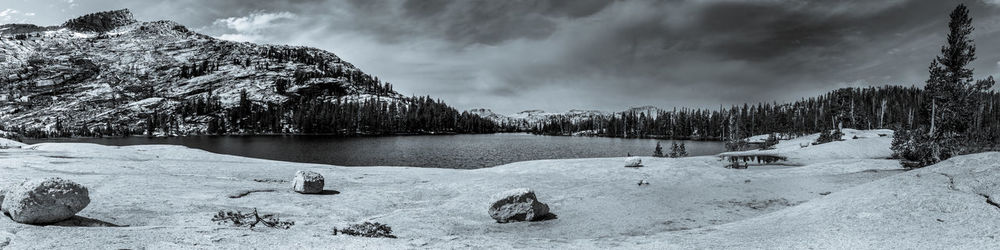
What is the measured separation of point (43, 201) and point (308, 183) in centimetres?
937

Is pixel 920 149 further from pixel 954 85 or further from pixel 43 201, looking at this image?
pixel 43 201

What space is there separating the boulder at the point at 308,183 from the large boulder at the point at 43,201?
27.2 feet

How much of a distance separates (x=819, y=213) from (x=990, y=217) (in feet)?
9.99

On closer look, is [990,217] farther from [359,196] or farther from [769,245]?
[359,196]

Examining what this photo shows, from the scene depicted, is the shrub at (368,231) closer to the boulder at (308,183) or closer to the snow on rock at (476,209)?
the snow on rock at (476,209)

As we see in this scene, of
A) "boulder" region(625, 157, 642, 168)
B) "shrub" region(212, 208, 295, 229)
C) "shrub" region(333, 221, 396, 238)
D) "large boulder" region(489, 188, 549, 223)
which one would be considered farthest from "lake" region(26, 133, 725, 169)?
"shrub" region(333, 221, 396, 238)

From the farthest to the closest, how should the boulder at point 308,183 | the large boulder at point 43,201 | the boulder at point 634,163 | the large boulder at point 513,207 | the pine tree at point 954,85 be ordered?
the pine tree at point 954,85
the boulder at point 634,163
the boulder at point 308,183
the large boulder at point 513,207
the large boulder at point 43,201

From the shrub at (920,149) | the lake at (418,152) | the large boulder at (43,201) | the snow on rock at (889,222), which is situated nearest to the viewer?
the snow on rock at (889,222)

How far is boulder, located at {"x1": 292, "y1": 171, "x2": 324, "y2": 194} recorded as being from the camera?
63.6 feet

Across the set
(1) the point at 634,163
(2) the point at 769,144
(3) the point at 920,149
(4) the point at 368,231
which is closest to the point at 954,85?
(3) the point at 920,149

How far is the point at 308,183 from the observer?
19453 mm

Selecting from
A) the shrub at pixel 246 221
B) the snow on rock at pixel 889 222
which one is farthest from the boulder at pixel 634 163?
the shrub at pixel 246 221

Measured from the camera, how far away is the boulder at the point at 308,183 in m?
19.4

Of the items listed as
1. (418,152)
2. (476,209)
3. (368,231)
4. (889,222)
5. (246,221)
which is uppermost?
(889,222)
